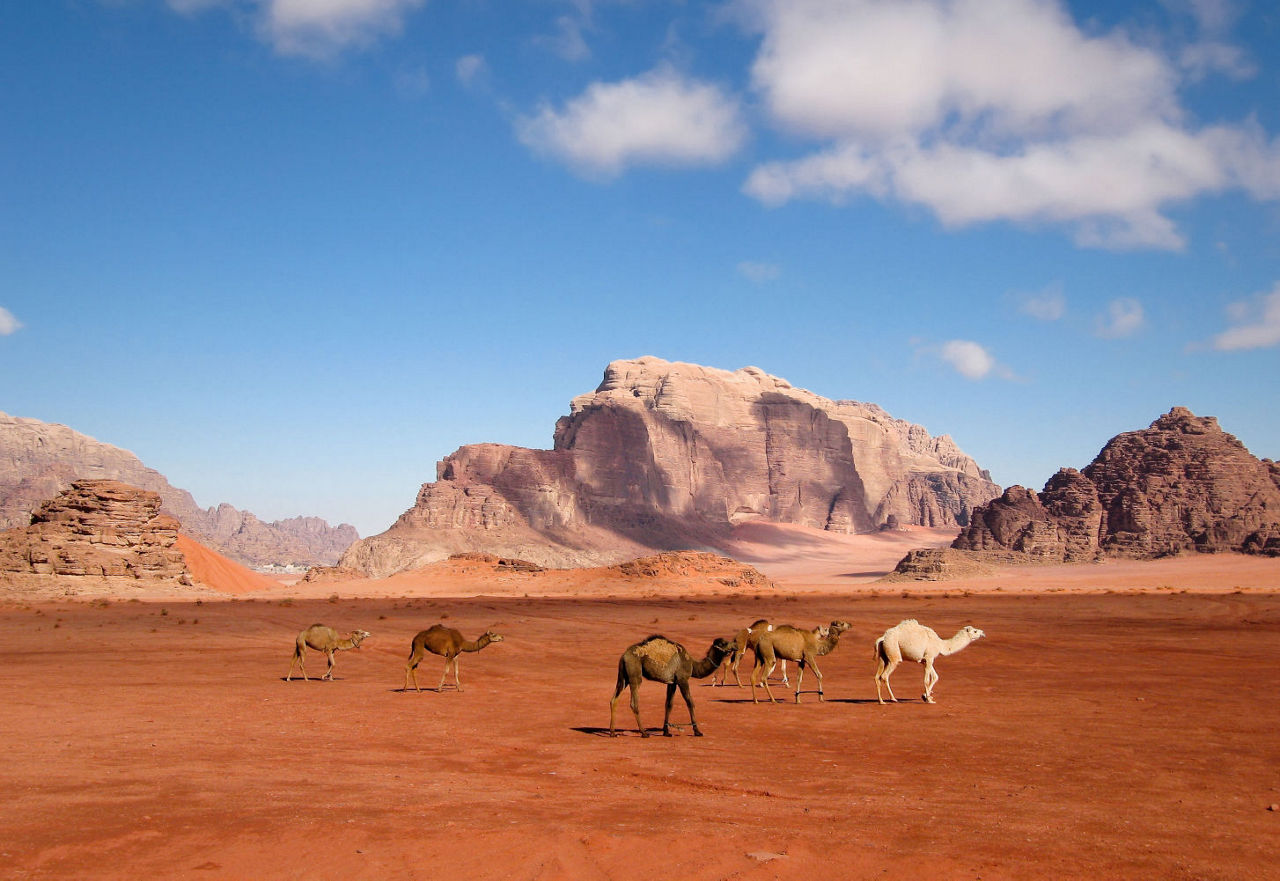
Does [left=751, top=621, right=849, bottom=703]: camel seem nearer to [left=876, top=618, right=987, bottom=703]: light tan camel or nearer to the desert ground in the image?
the desert ground

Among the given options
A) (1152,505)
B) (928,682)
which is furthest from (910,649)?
(1152,505)

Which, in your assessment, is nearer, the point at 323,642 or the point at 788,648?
the point at 788,648

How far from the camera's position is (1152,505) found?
102 metres

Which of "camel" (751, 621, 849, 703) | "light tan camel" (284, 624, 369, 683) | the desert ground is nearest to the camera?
the desert ground

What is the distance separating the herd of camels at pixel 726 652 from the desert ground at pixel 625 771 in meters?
0.53

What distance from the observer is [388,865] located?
22.9 ft

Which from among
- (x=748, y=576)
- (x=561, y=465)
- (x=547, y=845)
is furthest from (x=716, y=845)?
(x=561, y=465)

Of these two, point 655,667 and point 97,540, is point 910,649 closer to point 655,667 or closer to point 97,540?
point 655,667

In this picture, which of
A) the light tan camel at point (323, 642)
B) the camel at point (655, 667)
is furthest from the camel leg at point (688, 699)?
the light tan camel at point (323, 642)

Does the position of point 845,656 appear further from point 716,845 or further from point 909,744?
point 716,845

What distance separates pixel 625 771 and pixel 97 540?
190 ft

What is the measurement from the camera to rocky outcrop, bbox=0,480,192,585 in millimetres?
Answer: 56969

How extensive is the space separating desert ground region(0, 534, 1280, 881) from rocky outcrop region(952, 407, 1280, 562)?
78984mm

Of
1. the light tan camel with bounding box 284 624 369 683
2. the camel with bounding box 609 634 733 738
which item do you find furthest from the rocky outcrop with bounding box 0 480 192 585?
the camel with bounding box 609 634 733 738
